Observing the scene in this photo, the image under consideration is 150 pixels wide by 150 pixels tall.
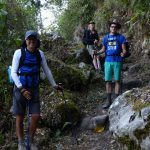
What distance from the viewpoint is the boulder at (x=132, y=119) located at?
Answer: 19.2 feet

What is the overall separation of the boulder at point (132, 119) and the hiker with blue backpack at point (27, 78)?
4.84ft

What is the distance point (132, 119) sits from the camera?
621cm

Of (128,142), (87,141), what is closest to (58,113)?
(87,141)

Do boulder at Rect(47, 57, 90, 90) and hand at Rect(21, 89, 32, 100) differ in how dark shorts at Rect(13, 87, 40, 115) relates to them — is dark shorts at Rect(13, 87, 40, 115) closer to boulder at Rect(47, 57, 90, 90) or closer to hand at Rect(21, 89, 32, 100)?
hand at Rect(21, 89, 32, 100)

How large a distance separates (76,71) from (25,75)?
15.3 feet

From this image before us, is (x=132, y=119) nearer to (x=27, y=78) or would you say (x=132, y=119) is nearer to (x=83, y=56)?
(x=27, y=78)

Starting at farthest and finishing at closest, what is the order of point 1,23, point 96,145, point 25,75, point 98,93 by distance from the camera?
1. point 98,93
2. point 1,23
3. point 96,145
4. point 25,75

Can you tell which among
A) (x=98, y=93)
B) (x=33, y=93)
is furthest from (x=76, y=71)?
(x=33, y=93)

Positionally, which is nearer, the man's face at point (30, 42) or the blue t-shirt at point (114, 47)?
the man's face at point (30, 42)

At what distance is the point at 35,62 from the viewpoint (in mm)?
6289

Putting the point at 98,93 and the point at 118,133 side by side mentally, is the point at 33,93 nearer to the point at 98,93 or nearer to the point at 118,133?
the point at 118,133

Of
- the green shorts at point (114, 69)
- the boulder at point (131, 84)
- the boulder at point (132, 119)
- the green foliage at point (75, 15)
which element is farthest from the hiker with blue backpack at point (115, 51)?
the green foliage at point (75, 15)

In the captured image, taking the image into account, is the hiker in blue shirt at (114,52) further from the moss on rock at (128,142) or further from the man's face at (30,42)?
the man's face at (30,42)

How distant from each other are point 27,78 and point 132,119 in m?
1.91
